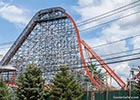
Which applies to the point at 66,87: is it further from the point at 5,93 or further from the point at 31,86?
the point at 5,93

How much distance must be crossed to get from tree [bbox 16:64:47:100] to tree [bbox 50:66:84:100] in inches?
107

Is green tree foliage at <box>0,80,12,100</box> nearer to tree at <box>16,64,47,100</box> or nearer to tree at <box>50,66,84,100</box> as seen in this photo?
tree at <box>16,64,47,100</box>

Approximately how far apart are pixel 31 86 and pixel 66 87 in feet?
14.8

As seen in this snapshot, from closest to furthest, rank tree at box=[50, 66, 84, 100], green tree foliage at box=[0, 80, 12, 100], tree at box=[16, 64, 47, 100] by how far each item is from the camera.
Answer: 1. tree at box=[50, 66, 84, 100]
2. tree at box=[16, 64, 47, 100]
3. green tree foliage at box=[0, 80, 12, 100]

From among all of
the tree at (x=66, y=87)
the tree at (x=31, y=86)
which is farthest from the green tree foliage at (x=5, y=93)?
the tree at (x=66, y=87)

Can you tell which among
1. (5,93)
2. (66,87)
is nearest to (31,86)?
(66,87)

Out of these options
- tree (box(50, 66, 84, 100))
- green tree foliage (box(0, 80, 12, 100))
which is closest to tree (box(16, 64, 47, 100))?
tree (box(50, 66, 84, 100))

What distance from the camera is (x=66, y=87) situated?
2830cm

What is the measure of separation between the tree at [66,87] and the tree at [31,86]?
2.71m

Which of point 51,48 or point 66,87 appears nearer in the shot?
point 66,87

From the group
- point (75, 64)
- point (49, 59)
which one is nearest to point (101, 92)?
point (75, 64)

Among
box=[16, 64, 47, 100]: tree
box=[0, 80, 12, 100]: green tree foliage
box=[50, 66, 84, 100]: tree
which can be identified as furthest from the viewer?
box=[0, 80, 12, 100]: green tree foliage

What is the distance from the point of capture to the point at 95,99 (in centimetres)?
2791

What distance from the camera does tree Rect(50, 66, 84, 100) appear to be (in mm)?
28219
